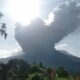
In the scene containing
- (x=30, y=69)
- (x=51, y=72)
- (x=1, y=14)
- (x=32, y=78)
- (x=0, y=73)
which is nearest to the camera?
(x=51, y=72)

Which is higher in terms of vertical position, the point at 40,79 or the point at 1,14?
the point at 1,14

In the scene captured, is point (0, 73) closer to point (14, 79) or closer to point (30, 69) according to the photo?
point (14, 79)

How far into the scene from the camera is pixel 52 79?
180ft

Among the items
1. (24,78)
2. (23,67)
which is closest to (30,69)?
(23,67)

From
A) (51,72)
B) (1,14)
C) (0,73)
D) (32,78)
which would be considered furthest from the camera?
(32,78)

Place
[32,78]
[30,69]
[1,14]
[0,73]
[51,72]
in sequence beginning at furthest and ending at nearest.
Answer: [30,69] < [32,78] < [0,73] < [1,14] < [51,72]

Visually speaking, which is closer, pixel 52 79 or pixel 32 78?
pixel 52 79

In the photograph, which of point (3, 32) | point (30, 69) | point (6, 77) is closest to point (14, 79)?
point (6, 77)

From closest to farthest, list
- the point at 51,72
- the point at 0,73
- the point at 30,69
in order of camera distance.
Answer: the point at 51,72 → the point at 0,73 → the point at 30,69

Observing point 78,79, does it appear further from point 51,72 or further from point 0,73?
point 0,73

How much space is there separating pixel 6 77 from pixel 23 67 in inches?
2001

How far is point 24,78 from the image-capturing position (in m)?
71.8

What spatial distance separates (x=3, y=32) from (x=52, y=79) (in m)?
12.8

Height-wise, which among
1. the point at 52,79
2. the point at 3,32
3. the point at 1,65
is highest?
the point at 3,32
